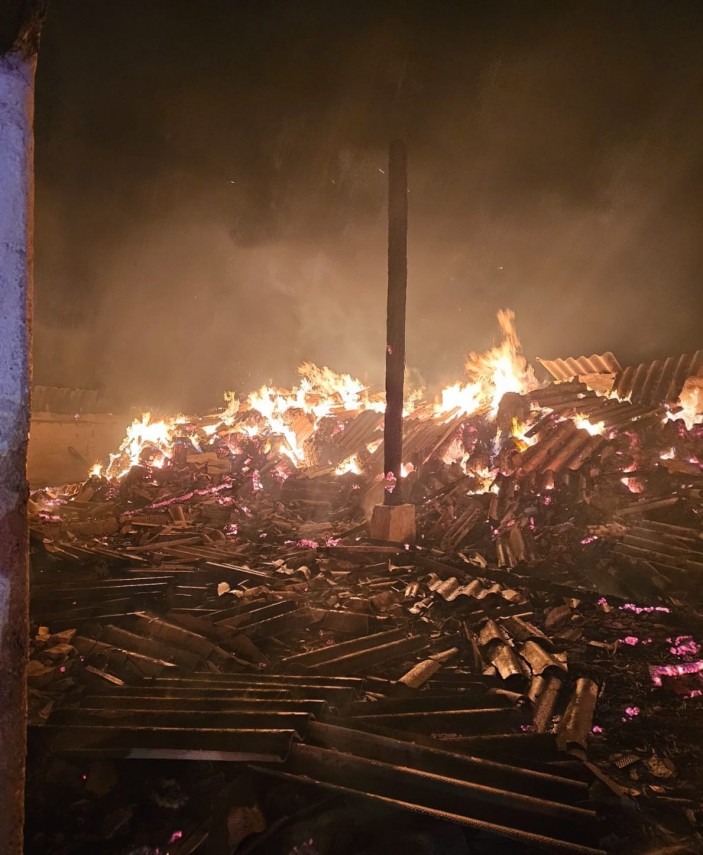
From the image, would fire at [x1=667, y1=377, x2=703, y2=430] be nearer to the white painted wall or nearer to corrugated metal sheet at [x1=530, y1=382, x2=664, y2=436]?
corrugated metal sheet at [x1=530, y1=382, x2=664, y2=436]

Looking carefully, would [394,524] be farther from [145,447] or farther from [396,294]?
[145,447]

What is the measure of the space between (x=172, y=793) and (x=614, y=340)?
18098mm

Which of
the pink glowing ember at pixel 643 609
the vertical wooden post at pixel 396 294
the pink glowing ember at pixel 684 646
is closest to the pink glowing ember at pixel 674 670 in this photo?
the pink glowing ember at pixel 684 646

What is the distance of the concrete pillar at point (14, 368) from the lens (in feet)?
5.70

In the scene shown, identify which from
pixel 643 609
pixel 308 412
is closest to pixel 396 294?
pixel 643 609

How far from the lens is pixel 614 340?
16.7 m

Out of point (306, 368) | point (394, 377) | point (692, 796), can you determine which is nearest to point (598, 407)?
point (394, 377)

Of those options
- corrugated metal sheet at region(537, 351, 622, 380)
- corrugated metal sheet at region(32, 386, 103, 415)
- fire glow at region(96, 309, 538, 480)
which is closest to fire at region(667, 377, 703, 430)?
corrugated metal sheet at region(537, 351, 622, 380)

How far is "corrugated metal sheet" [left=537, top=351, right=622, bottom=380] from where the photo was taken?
16.5 metres

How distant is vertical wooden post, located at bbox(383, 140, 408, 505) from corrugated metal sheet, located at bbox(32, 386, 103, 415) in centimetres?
1992

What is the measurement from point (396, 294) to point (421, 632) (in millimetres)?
6133

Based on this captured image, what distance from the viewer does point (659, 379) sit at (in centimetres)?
1353

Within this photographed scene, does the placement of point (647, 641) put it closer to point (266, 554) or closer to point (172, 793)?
point (172, 793)

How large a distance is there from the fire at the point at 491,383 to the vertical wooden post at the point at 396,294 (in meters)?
5.70
